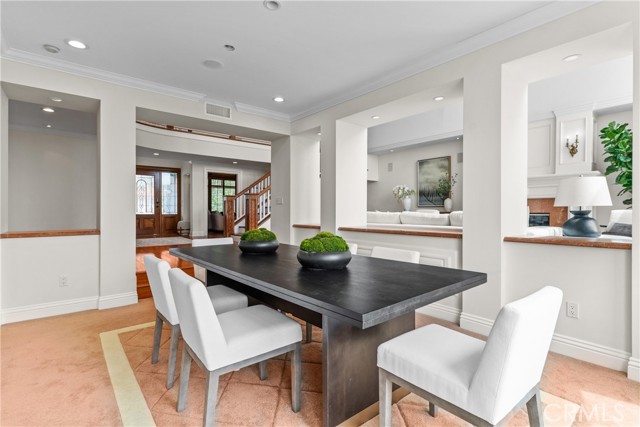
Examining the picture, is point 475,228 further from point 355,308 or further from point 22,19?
point 22,19

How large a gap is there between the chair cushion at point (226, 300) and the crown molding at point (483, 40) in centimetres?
278

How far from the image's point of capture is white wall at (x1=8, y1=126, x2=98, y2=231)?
18.1 ft

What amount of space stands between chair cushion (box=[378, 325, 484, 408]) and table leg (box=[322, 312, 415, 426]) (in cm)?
26

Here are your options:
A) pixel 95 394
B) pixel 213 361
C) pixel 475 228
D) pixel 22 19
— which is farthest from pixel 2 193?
pixel 475 228

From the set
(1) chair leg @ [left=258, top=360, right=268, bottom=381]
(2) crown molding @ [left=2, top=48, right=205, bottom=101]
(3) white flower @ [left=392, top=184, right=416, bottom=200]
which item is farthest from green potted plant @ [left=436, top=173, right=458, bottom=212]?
(1) chair leg @ [left=258, top=360, right=268, bottom=381]

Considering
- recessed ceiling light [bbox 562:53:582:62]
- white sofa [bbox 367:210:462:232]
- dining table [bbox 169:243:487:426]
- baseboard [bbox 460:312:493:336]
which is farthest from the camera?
white sofa [bbox 367:210:462:232]

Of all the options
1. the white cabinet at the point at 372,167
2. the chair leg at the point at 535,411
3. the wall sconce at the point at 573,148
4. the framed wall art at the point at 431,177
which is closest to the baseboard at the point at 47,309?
the chair leg at the point at 535,411

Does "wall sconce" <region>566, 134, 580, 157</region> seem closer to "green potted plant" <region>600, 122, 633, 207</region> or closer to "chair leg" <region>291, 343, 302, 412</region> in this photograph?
"green potted plant" <region>600, 122, 633, 207</region>

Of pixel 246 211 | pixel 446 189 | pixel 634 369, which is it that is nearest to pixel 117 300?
pixel 246 211

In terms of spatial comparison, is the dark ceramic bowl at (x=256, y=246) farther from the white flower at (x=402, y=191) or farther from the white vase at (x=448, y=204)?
the white flower at (x=402, y=191)

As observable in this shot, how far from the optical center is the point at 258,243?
2.54 metres

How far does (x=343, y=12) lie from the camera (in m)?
2.46

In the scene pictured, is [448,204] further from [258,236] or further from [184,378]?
[184,378]

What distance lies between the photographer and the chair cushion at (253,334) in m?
1.53
